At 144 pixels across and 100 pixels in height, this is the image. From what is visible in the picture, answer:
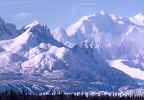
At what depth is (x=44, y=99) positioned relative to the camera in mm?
141375

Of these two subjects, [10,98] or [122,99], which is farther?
[122,99]

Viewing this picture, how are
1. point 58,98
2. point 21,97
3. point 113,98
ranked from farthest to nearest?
point 113,98
point 58,98
point 21,97

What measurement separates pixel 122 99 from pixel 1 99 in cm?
3650

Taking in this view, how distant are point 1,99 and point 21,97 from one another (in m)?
8.98

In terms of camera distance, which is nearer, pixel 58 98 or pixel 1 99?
pixel 1 99

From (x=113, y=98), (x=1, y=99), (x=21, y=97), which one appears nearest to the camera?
(x=1, y=99)

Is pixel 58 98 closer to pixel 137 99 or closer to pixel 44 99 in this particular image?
pixel 44 99

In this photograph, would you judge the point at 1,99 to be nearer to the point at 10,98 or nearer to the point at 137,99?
the point at 10,98

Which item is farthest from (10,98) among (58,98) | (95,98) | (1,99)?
(95,98)

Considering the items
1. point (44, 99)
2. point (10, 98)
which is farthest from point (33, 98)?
point (10, 98)

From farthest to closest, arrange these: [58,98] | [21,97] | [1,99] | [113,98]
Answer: [113,98], [58,98], [21,97], [1,99]

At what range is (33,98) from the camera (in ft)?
465

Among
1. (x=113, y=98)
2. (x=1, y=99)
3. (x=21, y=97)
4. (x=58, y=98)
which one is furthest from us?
(x=113, y=98)

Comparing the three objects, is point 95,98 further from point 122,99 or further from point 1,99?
point 1,99
